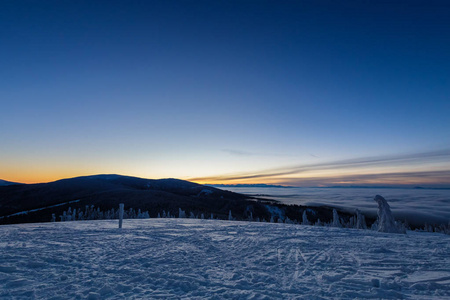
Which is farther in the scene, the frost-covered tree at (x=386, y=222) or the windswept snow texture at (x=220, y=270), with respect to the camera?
the frost-covered tree at (x=386, y=222)

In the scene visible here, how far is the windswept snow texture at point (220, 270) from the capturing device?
4.40 m

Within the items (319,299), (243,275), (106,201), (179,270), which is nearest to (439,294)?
(319,299)

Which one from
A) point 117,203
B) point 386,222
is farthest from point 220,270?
point 117,203

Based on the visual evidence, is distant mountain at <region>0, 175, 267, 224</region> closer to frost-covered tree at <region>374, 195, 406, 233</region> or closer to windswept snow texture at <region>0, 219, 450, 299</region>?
frost-covered tree at <region>374, 195, 406, 233</region>

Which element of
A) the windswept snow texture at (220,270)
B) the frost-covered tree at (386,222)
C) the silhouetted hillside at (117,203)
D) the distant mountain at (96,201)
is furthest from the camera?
the distant mountain at (96,201)

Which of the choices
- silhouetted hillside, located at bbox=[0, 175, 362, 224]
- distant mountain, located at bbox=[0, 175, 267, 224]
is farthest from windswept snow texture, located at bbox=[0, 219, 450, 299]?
distant mountain, located at bbox=[0, 175, 267, 224]

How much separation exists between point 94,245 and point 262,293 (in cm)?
702

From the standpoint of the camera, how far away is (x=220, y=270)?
5.76 metres

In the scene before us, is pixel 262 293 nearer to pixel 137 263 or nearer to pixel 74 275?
pixel 137 263

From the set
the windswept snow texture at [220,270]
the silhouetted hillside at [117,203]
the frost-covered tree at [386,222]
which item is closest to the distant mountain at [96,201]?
the silhouetted hillside at [117,203]

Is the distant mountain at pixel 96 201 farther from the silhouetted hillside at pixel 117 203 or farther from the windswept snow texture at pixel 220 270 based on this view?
the windswept snow texture at pixel 220 270

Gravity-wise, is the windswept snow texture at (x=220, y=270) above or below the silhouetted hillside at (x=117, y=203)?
above

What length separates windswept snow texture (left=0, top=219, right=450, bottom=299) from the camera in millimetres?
4398

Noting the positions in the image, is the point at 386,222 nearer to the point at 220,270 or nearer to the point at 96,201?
the point at 220,270
